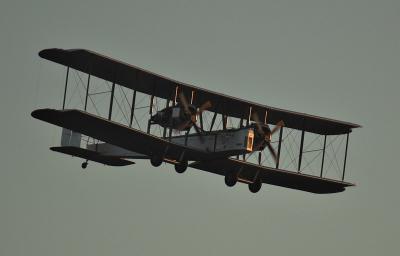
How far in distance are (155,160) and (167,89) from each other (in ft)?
12.8

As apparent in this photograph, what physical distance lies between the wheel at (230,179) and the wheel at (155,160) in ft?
14.2

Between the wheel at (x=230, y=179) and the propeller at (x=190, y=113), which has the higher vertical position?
the propeller at (x=190, y=113)

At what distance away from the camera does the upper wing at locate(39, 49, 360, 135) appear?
52219 millimetres

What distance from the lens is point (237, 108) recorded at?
56969 millimetres

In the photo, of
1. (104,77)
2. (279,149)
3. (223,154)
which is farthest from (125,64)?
(279,149)

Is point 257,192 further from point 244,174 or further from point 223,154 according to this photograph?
point 223,154

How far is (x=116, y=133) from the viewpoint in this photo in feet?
168

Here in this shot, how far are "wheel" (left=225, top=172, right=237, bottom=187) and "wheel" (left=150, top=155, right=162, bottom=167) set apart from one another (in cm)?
432

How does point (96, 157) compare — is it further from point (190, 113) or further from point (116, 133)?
point (116, 133)

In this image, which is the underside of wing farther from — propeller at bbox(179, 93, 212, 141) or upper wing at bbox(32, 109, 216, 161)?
propeller at bbox(179, 93, 212, 141)

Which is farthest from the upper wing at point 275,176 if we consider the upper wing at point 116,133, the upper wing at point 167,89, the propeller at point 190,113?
the upper wing at point 167,89

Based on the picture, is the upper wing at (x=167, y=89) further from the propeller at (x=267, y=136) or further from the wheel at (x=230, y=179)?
the wheel at (x=230, y=179)

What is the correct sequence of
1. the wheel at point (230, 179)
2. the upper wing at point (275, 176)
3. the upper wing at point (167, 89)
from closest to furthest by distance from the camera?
the upper wing at point (167, 89)
the upper wing at point (275, 176)
the wheel at point (230, 179)

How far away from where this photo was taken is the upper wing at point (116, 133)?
50.2 meters
